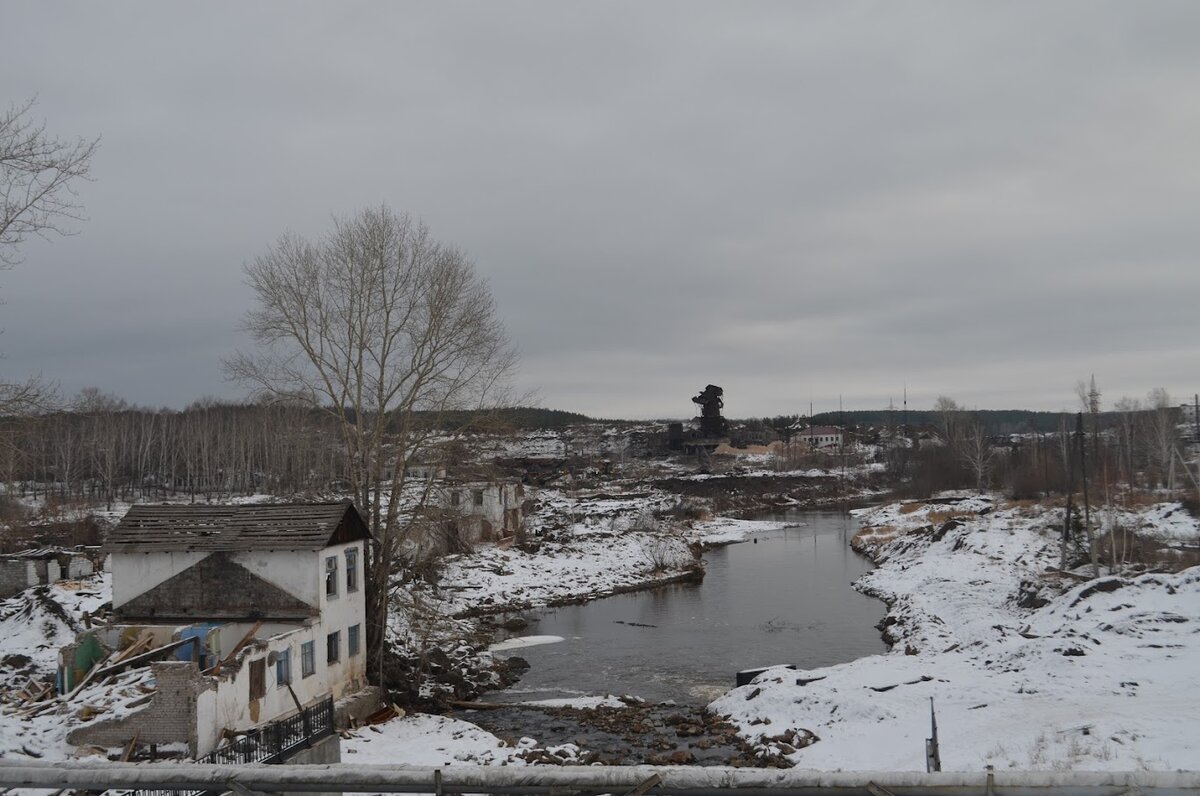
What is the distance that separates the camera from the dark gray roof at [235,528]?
21328 millimetres

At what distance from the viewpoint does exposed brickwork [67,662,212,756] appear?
53.0ft

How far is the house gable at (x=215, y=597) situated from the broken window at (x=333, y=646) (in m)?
1.20

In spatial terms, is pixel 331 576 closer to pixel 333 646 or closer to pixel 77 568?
pixel 333 646

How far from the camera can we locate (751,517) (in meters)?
77.1

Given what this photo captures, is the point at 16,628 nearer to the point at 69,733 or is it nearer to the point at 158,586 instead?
the point at 158,586

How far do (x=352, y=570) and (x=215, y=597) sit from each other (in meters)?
3.34

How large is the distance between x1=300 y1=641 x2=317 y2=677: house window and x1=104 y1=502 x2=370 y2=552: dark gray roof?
7.42ft

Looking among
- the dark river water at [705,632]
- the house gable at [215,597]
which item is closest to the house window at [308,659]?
the house gable at [215,597]

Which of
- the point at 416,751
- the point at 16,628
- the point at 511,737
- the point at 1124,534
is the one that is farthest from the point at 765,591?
the point at 16,628

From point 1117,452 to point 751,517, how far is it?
40.2m

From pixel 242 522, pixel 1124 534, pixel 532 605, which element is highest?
pixel 242 522

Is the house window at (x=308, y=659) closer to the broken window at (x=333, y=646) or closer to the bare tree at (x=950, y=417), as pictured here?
the broken window at (x=333, y=646)

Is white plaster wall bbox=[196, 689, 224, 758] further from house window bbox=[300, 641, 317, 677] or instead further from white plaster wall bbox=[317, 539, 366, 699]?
white plaster wall bbox=[317, 539, 366, 699]

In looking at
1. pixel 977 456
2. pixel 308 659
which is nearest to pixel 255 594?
pixel 308 659
